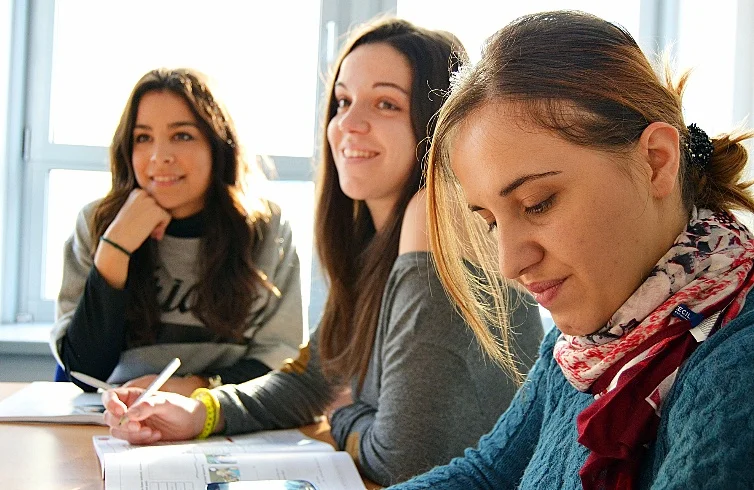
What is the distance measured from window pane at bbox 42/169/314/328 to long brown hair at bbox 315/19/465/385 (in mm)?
1219

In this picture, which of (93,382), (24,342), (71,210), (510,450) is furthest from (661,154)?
(71,210)

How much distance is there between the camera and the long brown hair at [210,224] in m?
1.95

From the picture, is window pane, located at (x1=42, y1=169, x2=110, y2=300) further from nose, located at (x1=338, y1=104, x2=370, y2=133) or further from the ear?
the ear

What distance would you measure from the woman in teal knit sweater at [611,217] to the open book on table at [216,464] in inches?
17.2

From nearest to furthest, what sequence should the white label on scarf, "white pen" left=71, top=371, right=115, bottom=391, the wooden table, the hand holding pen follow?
the white label on scarf, the wooden table, the hand holding pen, "white pen" left=71, top=371, right=115, bottom=391

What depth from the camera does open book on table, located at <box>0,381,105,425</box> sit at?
5.08 ft

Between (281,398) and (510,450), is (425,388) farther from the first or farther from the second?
(281,398)

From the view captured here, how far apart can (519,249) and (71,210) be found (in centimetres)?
244

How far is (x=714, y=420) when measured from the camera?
0.66 m

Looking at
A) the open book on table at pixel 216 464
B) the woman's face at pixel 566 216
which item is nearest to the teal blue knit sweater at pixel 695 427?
the woman's face at pixel 566 216

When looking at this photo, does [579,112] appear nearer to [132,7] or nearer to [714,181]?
[714,181]

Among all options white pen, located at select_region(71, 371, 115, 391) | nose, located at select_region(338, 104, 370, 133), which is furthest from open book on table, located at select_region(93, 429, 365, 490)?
nose, located at select_region(338, 104, 370, 133)

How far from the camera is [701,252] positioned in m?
0.80

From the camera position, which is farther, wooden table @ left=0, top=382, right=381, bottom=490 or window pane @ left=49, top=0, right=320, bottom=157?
window pane @ left=49, top=0, right=320, bottom=157
